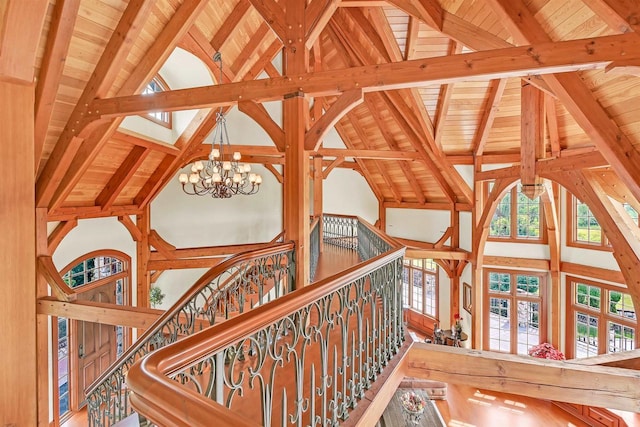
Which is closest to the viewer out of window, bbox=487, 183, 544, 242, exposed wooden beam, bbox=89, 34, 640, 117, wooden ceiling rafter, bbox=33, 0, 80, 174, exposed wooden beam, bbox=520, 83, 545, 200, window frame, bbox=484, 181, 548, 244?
exposed wooden beam, bbox=89, 34, 640, 117

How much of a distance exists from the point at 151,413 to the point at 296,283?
113 inches

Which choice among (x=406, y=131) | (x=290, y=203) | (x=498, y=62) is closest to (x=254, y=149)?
(x=406, y=131)

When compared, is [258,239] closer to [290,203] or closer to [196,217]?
[196,217]

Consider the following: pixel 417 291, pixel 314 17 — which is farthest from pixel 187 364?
pixel 417 291

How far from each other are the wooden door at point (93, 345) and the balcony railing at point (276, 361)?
489 cm

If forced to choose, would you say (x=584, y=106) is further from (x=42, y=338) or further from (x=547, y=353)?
(x=42, y=338)

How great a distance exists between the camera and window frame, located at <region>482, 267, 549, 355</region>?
26.5 ft

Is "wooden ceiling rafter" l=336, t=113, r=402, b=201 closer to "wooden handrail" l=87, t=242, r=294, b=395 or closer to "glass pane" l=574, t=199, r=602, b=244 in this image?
"glass pane" l=574, t=199, r=602, b=244

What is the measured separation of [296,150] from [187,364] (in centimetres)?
281

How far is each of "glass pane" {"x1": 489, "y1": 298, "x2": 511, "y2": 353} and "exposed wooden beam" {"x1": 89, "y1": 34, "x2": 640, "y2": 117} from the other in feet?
24.3

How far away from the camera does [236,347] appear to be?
125cm

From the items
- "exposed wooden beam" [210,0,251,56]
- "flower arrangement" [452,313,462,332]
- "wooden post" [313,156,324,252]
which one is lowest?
"flower arrangement" [452,313,462,332]

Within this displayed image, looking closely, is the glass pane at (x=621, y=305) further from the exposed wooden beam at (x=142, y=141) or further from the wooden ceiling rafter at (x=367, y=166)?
the exposed wooden beam at (x=142, y=141)

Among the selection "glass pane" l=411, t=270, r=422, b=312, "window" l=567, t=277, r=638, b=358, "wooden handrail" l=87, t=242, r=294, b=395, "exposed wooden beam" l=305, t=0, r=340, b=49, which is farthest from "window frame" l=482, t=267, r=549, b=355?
"exposed wooden beam" l=305, t=0, r=340, b=49
